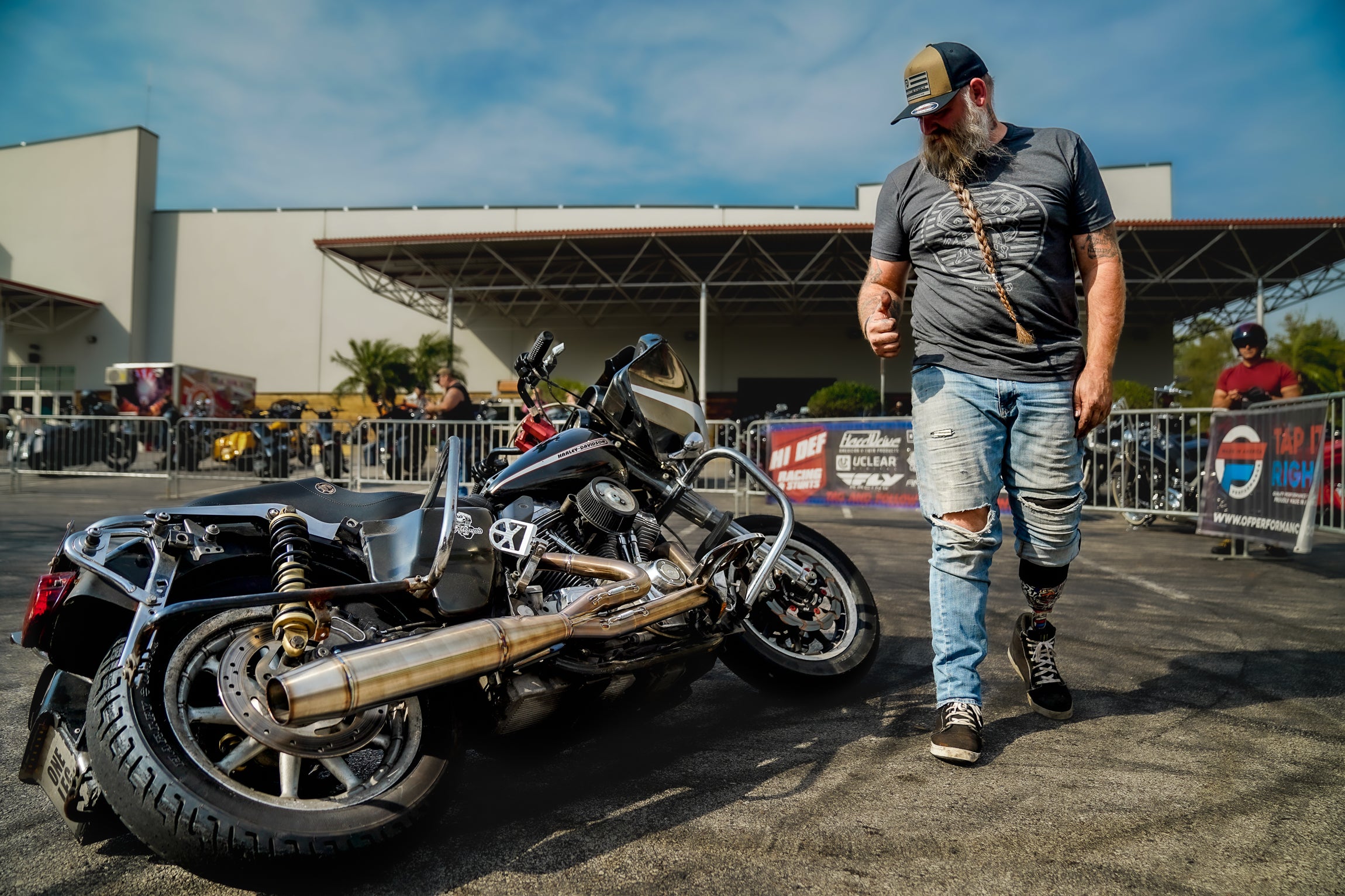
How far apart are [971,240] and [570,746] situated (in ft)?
6.69

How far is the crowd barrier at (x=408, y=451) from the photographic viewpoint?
26.9 ft

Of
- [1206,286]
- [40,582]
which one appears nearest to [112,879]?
[40,582]

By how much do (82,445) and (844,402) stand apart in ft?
47.1

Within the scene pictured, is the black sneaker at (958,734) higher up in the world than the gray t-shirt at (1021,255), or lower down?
lower down

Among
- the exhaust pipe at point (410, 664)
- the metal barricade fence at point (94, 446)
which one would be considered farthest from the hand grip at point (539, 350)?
the metal barricade fence at point (94, 446)

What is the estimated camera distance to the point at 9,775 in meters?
2.31

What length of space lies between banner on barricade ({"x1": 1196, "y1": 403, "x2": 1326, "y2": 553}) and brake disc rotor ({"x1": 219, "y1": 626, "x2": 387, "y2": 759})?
20.7ft

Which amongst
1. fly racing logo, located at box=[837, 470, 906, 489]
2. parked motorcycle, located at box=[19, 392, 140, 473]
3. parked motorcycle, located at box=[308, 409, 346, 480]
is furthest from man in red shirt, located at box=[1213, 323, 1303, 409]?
parked motorcycle, located at box=[19, 392, 140, 473]

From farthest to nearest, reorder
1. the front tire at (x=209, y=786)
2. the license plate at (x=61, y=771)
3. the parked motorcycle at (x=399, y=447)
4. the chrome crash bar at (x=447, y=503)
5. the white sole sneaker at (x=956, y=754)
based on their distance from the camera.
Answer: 1. the parked motorcycle at (x=399, y=447)
2. the white sole sneaker at (x=956, y=754)
3. the chrome crash bar at (x=447, y=503)
4. the license plate at (x=61, y=771)
5. the front tire at (x=209, y=786)

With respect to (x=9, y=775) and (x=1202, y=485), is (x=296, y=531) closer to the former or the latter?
(x=9, y=775)

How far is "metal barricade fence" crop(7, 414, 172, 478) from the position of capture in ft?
40.5

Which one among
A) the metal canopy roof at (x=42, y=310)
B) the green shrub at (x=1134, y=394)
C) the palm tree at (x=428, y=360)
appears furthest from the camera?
the metal canopy roof at (x=42, y=310)

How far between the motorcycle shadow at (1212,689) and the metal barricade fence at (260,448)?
10512mm

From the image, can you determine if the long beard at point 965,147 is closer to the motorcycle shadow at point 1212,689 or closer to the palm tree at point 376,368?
the motorcycle shadow at point 1212,689
